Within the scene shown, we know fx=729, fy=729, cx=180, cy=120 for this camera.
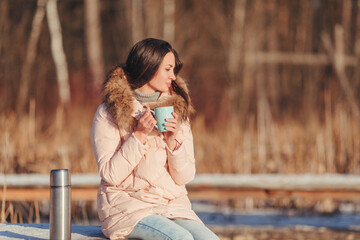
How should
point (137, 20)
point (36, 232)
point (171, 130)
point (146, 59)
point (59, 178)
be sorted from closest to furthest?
point (59, 178)
point (171, 130)
point (146, 59)
point (36, 232)
point (137, 20)

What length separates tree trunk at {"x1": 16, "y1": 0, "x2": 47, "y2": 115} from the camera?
13700 mm

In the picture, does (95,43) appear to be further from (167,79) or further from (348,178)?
(167,79)

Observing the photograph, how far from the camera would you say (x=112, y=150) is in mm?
3139

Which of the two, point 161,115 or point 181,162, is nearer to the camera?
point 161,115

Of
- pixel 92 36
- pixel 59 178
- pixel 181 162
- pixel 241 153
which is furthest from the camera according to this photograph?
A: pixel 92 36

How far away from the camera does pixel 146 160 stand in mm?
3145

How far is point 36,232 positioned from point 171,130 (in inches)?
36.2

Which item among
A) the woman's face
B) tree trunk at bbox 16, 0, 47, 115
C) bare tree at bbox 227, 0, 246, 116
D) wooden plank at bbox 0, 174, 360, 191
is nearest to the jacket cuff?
the woman's face

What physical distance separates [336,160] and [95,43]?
832cm

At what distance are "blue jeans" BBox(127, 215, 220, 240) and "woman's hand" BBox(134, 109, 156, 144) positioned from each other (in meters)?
0.34

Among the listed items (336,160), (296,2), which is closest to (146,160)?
(336,160)

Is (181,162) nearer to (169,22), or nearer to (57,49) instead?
(57,49)

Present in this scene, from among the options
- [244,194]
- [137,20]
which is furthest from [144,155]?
[137,20]

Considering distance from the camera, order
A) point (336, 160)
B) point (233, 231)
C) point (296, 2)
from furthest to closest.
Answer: point (296, 2) → point (336, 160) → point (233, 231)
